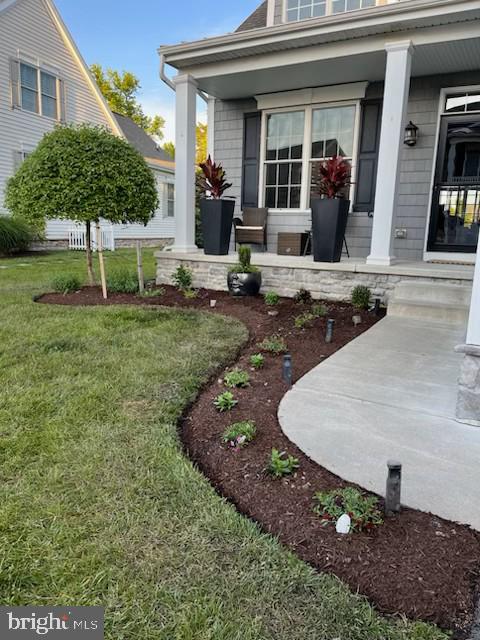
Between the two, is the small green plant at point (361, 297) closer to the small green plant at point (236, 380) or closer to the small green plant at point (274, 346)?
the small green plant at point (274, 346)

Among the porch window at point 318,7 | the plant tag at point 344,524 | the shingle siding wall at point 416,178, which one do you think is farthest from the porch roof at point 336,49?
the plant tag at point 344,524

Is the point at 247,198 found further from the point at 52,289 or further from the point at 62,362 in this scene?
the point at 62,362

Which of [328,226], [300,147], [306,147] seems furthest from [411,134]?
[328,226]

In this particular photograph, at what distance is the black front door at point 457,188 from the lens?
608 cm

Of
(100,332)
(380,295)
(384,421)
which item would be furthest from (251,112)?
(384,421)

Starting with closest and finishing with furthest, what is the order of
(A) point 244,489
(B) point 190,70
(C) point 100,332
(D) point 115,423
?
(A) point 244,489 → (D) point 115,423 → (C) point 100,332 → (B) point 190,70

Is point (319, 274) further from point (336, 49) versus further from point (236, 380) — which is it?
point (236, 380)

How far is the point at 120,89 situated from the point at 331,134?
23985mm

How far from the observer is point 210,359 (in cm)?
352

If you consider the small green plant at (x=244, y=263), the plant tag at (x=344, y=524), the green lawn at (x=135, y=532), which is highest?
the small green plant at (x=244, y=263)

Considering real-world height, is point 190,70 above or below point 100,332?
above

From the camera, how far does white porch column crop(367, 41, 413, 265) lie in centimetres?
494

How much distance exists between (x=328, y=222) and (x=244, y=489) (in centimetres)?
408

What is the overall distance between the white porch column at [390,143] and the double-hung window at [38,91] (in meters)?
11.1
